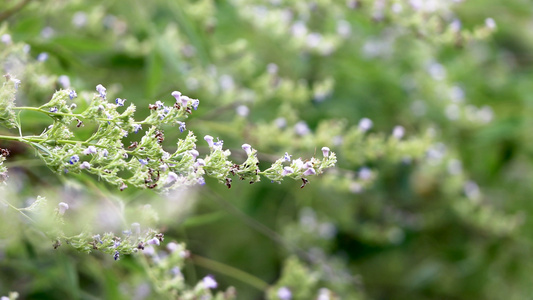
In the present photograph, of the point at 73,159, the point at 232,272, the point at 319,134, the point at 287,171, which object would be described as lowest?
the point at 73,159

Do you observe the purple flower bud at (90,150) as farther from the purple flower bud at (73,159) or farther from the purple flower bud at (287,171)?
the purple flower bud at (287,171)

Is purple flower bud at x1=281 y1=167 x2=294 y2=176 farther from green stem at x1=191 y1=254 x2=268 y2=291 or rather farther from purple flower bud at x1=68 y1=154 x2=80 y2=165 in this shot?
green stem at x1=191 y1=254 x2=268 y2=291

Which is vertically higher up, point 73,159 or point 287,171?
point 287,171

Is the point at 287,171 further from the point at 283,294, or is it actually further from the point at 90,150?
the point at 283,294

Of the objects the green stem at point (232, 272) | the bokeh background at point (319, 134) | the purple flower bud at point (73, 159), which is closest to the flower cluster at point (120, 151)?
the purple flower bud at point (73, 159)

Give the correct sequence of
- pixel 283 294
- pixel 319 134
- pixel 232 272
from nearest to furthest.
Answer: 1. pixel 283 294
2. pixel 319 134
3. pixel 232 272

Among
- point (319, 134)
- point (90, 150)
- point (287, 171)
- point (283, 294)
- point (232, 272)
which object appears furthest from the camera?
point (232, 272)

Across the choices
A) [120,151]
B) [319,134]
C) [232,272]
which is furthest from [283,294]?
[120,151]

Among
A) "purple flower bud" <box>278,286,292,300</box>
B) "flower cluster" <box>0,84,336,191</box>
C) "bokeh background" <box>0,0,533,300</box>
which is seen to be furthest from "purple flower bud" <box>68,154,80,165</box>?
"purple flower bud" <box>278,286,292,300</box>
